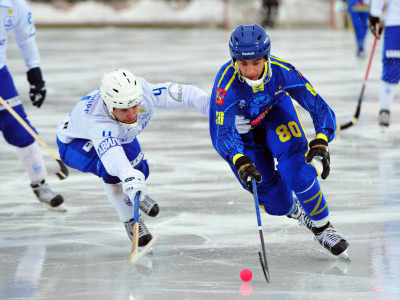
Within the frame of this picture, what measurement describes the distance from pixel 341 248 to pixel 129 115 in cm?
129

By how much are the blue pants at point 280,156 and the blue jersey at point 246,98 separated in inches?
7.0

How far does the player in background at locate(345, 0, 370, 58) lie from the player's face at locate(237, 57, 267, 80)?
10.8 metres

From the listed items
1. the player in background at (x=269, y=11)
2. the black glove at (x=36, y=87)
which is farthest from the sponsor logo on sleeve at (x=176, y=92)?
the player in background at (x=269, y=11)

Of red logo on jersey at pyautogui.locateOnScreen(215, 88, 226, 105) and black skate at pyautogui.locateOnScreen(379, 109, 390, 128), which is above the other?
red logo on jersey at pyautogui.locateOnScreen(215, 88, 226, 105)

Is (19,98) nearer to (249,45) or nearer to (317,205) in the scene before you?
(249,45)

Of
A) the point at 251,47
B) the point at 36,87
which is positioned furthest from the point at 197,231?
the point at 36,87

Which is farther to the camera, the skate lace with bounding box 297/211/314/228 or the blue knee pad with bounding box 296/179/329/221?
the skate lace with bounding box 297/211/314/228

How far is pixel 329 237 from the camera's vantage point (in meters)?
5.24

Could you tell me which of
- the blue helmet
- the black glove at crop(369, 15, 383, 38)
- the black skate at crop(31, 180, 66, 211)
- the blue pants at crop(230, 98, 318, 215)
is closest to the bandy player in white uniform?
the blue pants at crop(230, 98, 318, 215)

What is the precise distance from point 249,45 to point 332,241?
43.4 inches

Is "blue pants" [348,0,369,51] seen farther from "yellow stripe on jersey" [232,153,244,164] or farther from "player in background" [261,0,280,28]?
"yellow stripe on jersey" [232,153,244,164]

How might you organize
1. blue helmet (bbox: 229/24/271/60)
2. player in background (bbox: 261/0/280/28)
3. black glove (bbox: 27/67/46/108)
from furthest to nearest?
player in background (bbox: 261/0/280/28) < black glove (bbox: 27/67/46/108) < blue helmet (bbox: 229/24/271/60)

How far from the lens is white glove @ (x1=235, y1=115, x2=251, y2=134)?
539 centimetres

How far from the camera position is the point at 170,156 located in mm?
8328
